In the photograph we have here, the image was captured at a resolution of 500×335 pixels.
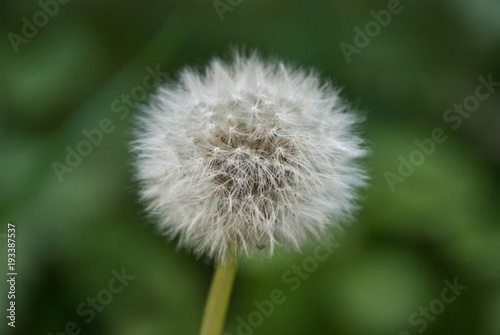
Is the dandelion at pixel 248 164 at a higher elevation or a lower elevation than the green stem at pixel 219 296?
higher

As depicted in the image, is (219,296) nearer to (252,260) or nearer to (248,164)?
(248,164)

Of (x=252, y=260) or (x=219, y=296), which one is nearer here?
(x=219, y=296)

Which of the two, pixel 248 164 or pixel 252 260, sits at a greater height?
pixel 248 164

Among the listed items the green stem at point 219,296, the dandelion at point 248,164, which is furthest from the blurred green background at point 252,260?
the green stem at point 219,296

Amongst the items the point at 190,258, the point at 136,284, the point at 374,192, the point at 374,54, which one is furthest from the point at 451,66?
the point at 136,284

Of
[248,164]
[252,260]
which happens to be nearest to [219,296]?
[248,164]

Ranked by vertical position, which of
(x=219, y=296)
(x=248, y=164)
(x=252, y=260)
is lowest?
(x=219, y=296)

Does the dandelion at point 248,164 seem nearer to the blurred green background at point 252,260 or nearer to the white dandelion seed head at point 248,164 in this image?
the white dandelion seed head at point 248,164

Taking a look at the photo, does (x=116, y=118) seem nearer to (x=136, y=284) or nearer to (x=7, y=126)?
(x=7, y=126)
